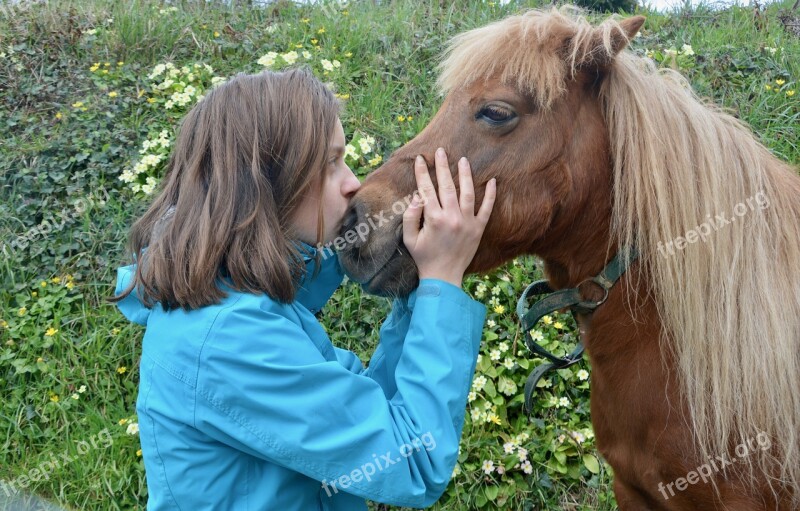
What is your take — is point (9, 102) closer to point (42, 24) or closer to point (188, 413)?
point (42, 24)

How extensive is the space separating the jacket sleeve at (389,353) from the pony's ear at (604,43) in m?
0.86

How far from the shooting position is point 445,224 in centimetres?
179

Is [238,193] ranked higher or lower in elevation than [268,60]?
higher

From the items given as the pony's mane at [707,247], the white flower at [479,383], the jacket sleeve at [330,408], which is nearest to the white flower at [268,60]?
the white flower at [479,383]

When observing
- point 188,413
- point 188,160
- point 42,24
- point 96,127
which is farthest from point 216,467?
point 42,24

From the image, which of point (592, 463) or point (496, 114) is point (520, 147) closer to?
point (496, 114)

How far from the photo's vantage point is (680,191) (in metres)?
1.84

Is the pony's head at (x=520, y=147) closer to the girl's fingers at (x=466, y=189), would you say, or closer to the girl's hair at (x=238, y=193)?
the girl's fingers at (x=466, y=189)

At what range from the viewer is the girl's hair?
1.70 metres

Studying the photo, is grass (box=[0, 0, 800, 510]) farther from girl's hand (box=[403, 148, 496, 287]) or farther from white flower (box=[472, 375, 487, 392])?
girl's hand (box=[403, 148, 496, 287])

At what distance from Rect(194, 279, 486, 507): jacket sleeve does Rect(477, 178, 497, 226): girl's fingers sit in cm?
30

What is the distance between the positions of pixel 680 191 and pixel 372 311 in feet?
7.54

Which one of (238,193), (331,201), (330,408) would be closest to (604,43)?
(331,201)

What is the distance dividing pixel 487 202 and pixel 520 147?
0.61 feet
